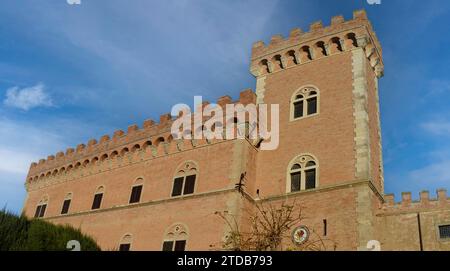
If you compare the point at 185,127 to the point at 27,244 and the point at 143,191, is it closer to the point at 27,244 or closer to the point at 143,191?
the point at 143,191

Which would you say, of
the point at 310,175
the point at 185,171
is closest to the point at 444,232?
the point at 310,175

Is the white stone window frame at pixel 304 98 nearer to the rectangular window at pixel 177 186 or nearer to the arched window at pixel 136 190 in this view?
the rectangular window at pixel 177 186

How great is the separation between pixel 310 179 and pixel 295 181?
79 cm

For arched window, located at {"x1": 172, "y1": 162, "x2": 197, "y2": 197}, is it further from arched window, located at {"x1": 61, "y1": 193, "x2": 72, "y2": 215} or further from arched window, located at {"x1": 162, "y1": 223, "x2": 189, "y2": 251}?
arched window, located at {"x1": 61, "y1": 193, "x2": 72, "y2": 215}

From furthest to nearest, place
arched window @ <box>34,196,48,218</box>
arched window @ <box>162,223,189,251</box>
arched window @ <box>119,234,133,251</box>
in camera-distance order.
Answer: arched window @ <box>34,196,48,218</box> < arched window @ <box>119,234,133,251</box> < arched window @ <box>162,223,189,251</box>

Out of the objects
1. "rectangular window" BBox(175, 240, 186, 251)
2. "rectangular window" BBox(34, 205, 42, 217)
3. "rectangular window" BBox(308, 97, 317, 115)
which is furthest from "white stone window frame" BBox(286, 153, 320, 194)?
"rectangular window" BBox(34, 205, 42, 217)

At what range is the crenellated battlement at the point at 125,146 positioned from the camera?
2431 centimetres

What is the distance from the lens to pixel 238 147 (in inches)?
854

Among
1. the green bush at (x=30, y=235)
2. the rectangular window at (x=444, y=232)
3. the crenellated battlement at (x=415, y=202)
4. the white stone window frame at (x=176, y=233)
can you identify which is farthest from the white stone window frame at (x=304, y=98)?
the green bush at (x=30, y=235)

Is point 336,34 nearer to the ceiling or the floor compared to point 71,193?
nearer to the ceiling

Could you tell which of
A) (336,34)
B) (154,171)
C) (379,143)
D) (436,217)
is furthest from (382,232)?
(154,171)

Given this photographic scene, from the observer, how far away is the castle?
18719 millimetres

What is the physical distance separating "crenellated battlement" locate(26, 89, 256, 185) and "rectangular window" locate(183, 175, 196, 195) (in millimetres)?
1847
